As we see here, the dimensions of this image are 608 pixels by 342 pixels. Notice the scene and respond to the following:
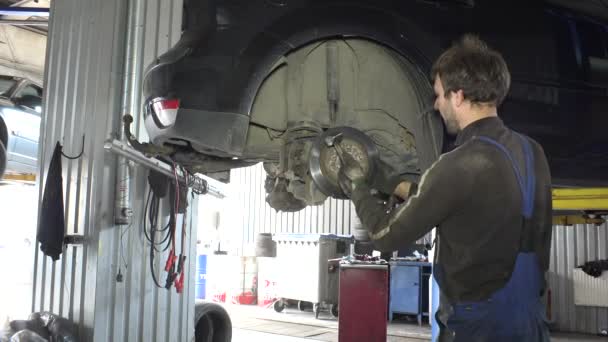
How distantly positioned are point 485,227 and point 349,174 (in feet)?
1.83

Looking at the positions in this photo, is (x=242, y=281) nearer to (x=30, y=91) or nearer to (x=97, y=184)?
(x=30, y=91)

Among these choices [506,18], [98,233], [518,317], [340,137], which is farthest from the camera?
[98,233]

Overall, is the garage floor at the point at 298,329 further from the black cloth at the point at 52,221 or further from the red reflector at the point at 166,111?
the red reflector at the point at 166,111

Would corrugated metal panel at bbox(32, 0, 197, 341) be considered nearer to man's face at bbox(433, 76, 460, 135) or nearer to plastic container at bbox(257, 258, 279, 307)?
man's face at bbox(433, 76, 460, 135)

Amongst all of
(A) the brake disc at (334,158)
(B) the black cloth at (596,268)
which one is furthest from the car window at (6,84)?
(B) the black cloth at (596,268)

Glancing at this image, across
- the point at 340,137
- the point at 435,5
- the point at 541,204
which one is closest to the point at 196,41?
the point at 340,137

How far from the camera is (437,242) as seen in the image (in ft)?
4.06

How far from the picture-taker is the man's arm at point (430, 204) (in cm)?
112

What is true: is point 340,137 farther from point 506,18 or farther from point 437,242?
point 506,18

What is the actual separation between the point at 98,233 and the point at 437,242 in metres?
2.51

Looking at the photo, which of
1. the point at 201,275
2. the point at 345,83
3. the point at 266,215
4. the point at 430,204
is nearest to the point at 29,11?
the point at 345,83

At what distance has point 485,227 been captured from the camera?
1.13m

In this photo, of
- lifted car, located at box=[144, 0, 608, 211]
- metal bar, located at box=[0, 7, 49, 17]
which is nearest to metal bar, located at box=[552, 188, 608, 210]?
lifted car, located at box=[144, 0, 608, 211]

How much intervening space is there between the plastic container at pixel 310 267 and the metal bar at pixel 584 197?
496 centimetres
